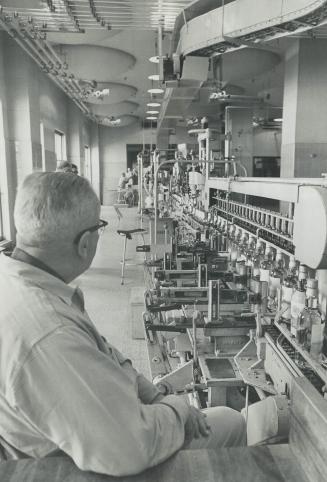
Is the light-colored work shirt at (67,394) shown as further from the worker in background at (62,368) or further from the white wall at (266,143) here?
the white wall at (266,143)

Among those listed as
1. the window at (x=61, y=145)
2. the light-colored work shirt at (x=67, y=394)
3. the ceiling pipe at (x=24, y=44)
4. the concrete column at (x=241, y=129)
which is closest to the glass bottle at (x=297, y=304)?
the light-colored work shirt at (x=67, y=394)

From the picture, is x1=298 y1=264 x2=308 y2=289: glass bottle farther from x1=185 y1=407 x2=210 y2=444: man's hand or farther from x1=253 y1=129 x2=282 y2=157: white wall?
x1=253 y1=129 x2=282 y2=157: white wall

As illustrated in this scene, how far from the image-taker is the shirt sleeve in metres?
0.78

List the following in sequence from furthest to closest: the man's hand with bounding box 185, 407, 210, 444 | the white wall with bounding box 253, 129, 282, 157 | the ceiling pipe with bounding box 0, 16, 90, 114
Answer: the white wall with bounding box 253, 129, 282, 157 → the ceiling pipe with bounding box 0, 16, 90, 114 → the man's hand with bounding box 185, 407, 210, 444

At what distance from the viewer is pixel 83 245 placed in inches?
40.6

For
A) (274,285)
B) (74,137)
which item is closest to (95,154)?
(74,137)

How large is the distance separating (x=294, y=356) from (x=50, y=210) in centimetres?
117

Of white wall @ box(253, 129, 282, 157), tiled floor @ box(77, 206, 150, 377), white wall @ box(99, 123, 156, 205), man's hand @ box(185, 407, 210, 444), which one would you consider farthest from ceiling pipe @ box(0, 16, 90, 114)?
white wall @ box(99, 123, 156, 205)

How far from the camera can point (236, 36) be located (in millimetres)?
2648

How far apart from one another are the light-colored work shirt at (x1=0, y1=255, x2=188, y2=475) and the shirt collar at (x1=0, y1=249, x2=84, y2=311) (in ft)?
0.15

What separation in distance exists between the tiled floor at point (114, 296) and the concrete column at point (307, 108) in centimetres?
280

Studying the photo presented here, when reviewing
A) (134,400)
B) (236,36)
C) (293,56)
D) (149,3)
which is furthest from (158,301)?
(293,56)

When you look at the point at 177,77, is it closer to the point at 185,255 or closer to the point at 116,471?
the point at 185,255

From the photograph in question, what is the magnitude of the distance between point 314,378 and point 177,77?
2569mm
